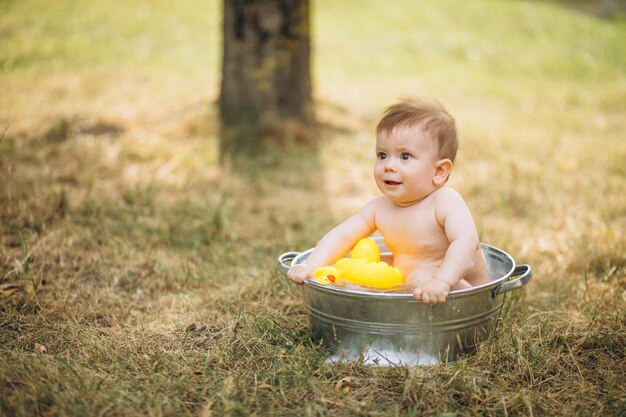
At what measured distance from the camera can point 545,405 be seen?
73.7 inches

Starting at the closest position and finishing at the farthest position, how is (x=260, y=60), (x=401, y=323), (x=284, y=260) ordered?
1. (x=401, y=323)
2. (x=284, y=260)
3. (x=260, y=60)

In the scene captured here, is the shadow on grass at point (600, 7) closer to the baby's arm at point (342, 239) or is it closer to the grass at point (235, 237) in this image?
the grass at point (235, 237)

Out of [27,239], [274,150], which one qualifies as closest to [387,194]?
[27,239]

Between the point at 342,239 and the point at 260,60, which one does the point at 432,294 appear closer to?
the point at 342,239

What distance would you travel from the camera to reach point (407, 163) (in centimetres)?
215

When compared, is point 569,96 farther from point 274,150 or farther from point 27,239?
point 27,239

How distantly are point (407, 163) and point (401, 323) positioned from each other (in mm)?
538

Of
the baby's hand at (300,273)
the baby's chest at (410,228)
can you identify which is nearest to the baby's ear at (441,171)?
the baby's chest at (410,228)

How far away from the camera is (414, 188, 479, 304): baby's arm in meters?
1.89

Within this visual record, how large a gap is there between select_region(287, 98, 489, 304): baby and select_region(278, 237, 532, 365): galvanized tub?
107mm

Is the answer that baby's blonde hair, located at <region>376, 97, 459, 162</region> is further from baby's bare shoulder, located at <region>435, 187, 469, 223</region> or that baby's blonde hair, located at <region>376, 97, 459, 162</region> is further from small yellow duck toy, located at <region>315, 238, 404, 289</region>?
small yellow duck toy, located at <region>315, 238, 404, 289</region>

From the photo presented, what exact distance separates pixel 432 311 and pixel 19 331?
1.42 m

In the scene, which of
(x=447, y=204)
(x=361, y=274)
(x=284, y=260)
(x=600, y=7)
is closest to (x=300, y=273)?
(x=361, y=274)

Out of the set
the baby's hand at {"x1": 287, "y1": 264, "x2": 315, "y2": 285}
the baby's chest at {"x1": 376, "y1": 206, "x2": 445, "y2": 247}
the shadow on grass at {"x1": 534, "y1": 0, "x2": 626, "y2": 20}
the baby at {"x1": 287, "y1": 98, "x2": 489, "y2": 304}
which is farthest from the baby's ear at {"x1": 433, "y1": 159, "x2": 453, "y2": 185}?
the shadow on grass at {"x1": 534, "y1": 0, "x2": 626, "y2": 20}
